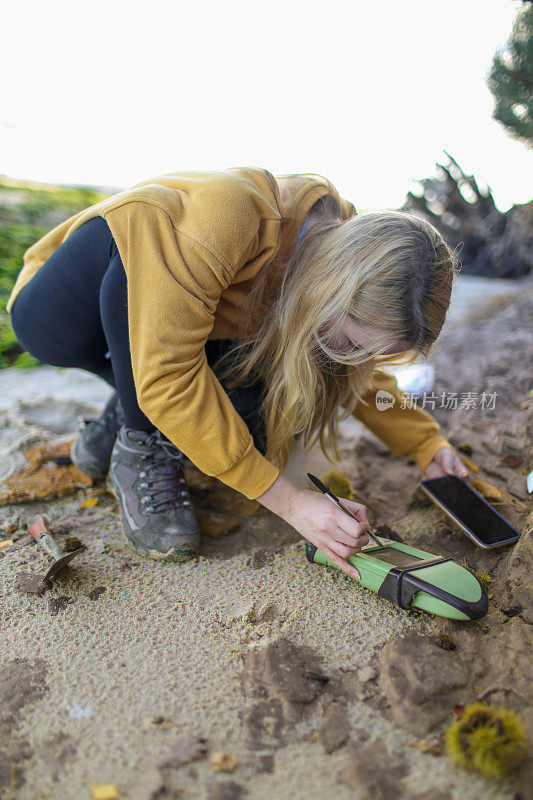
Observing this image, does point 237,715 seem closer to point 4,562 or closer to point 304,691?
point 304,691

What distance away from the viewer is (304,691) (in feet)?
3.56

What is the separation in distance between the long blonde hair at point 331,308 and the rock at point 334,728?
724mm

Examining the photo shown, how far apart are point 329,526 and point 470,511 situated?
0.53 meters

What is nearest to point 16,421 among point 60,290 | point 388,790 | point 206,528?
point 60,290

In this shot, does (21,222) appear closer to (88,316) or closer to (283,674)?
(88,316)

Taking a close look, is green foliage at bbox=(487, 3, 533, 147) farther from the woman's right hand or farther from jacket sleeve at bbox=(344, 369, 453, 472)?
the woman's right hand

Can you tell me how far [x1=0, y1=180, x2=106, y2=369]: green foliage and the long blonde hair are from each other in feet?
5.69

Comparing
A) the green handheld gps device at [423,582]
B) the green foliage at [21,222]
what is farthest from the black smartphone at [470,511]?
the green foliage at [21,222]

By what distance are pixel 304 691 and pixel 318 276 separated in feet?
2.97

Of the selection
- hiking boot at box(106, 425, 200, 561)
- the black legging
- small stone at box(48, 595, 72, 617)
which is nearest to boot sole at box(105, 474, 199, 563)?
hiking boot at box(106, 425, 200, 561)

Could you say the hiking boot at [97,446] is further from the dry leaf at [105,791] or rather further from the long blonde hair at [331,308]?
the dry leaf at [105,791]

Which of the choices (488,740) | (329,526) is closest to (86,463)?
(329,526)

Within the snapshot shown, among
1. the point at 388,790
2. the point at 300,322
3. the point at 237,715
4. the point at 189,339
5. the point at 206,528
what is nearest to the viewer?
the point at 388,790

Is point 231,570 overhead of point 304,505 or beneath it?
beneath
